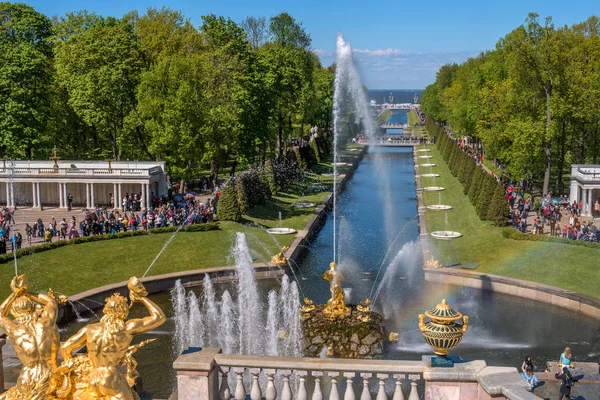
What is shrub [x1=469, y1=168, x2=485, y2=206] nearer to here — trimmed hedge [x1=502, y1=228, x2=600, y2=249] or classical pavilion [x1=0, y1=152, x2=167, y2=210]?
trimmed hedge [x1=502, y1=228, x2=600, y2=249]

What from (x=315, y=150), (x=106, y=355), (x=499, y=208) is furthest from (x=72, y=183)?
(x=106, y=355)

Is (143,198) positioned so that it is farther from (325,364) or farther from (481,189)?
(325,364)

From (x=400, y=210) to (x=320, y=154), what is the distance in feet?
123

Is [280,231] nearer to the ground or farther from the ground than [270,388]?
nearer to the ground

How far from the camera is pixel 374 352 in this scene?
81.7ft

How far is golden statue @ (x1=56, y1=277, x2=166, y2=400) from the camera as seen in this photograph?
Answer: 426 inches

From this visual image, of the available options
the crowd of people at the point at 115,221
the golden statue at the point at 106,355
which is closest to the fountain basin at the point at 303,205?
the crowd of people at the point at 115,221

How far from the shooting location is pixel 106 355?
10828 mm

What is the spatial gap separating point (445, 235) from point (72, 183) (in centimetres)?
2868

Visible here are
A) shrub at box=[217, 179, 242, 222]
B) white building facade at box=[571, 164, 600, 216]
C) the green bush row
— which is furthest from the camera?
white building facade at box=[571, 164, 600, 216]

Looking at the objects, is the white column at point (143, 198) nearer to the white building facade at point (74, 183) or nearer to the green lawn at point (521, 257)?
the white building facade at point (74, 183)

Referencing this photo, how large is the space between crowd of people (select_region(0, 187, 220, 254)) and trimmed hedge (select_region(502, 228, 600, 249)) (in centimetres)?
1826

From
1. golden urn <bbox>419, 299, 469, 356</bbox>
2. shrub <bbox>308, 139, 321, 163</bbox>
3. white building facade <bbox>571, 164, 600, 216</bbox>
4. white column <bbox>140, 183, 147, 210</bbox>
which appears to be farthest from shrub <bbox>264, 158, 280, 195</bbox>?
golden urn <bbox>419, 299, 469, 356</bbox>

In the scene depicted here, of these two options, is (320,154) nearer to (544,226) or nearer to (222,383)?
(544,226)
